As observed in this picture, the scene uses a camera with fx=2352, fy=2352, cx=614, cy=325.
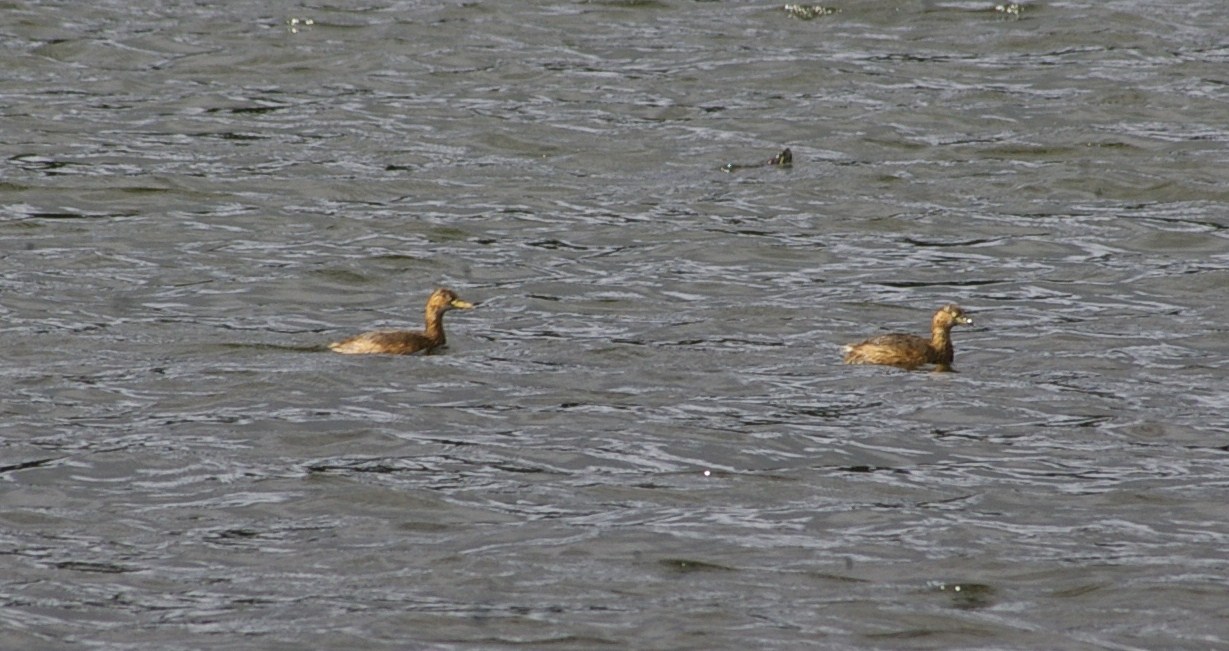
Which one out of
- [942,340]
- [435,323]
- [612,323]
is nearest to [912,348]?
[942,340]

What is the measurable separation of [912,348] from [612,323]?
2.08 meters

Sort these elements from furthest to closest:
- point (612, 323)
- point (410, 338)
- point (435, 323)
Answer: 1. point (612, 323)
2. point (435, 323)
3. point (410, 338)

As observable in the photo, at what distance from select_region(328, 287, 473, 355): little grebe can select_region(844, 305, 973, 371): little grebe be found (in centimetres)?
248

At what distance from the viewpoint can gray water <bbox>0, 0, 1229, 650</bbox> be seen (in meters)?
9.66

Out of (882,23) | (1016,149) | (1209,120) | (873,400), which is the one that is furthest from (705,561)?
(882,23)

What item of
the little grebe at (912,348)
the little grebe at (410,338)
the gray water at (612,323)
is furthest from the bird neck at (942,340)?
the little grebe at (410,338)

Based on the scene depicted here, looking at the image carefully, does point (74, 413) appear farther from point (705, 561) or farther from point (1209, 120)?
point (1209, 120)

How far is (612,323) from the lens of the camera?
1490cm

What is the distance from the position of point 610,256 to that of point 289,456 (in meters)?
5.65

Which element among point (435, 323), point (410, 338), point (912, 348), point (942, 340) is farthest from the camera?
point (435, 323)

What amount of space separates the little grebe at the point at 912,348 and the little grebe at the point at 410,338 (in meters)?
2.48

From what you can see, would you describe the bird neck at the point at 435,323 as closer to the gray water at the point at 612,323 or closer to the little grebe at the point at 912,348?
the gray water at the point at 612,323

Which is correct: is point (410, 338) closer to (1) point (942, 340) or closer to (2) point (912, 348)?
(2) point (912, 348)

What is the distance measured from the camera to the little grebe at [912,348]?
1372cm
